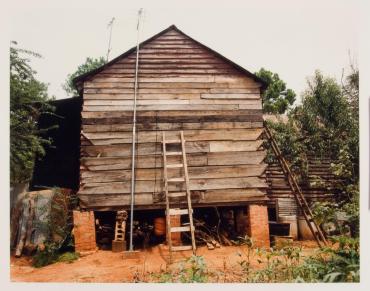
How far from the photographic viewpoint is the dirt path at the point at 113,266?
6453mm

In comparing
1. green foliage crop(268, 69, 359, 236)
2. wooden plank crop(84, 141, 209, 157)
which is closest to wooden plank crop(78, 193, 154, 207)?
wooden plank crop(84, 141, 209, 157)

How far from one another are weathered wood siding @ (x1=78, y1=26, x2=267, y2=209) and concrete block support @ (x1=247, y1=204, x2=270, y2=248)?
27 cm

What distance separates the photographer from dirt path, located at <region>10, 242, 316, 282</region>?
645cm

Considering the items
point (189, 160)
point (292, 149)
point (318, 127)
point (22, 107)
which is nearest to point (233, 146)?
point (189, 160)

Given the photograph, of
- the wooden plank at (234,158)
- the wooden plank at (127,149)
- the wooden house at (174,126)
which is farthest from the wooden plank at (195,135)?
the wooden plank at (234,158)

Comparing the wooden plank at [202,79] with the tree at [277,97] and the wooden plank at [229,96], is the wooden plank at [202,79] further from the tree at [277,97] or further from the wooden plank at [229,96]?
the tree at [277,97]

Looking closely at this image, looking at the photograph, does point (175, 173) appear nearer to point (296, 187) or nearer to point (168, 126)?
point (168, 126)

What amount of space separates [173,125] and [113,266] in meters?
3.64

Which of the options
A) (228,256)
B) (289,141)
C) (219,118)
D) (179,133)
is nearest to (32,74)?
(179,133)

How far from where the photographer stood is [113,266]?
282 inches

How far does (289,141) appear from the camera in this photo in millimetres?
15102

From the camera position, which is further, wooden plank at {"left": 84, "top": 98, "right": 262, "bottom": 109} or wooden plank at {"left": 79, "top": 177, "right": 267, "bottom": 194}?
wooden plank at {"left": 84, "top": 98, "right": 262, "bottom": 109}

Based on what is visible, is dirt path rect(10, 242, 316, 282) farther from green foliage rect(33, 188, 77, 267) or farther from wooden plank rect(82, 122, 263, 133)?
wooden plank rect(82, 122, 263, 133)

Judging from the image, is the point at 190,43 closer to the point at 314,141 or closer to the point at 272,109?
the point at 314,141
